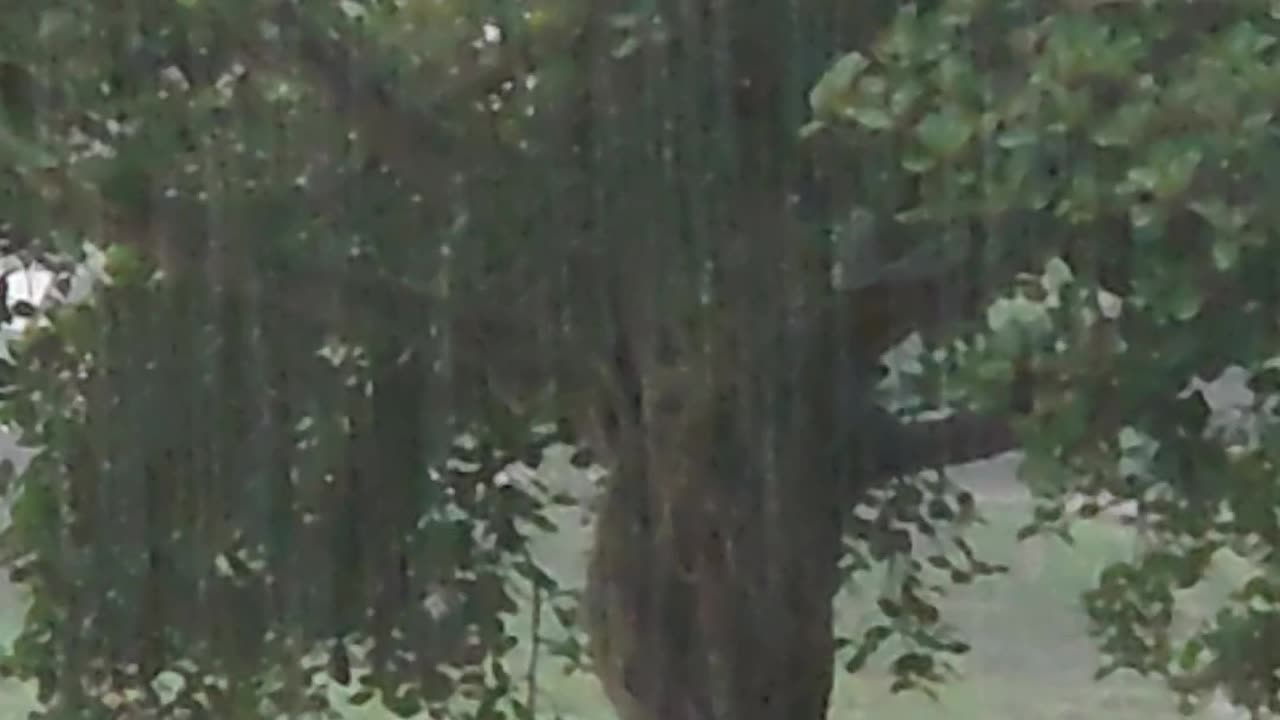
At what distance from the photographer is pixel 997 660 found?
140 cm

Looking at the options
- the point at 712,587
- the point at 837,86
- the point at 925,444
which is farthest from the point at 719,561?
the point at 837,86

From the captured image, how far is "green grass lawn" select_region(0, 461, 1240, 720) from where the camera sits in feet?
4.30

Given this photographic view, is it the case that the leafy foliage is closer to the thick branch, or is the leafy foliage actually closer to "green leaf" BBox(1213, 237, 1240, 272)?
"green leaf" BBox(1213, 237, 1240, 272)

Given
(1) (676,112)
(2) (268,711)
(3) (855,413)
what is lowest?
(2) (268,711)

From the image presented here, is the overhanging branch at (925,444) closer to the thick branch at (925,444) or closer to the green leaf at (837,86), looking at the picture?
the thick branch at (925,444)

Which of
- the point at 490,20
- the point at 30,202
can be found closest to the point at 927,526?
the point at 490,20

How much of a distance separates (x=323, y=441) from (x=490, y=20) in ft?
1.05

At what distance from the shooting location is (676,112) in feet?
3.54

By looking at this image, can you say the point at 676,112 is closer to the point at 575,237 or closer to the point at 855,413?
the point at 575,237

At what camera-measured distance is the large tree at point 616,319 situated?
2.94 feet

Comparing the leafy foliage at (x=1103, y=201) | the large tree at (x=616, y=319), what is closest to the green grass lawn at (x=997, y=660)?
the large tree at (x=616, y=319)

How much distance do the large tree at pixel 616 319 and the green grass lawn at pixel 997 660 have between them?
0.02 meters

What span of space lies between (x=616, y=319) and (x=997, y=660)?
39 centimetres

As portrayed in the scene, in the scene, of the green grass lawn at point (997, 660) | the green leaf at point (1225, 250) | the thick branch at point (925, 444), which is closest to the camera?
the green leaf at point (1225, 250)
